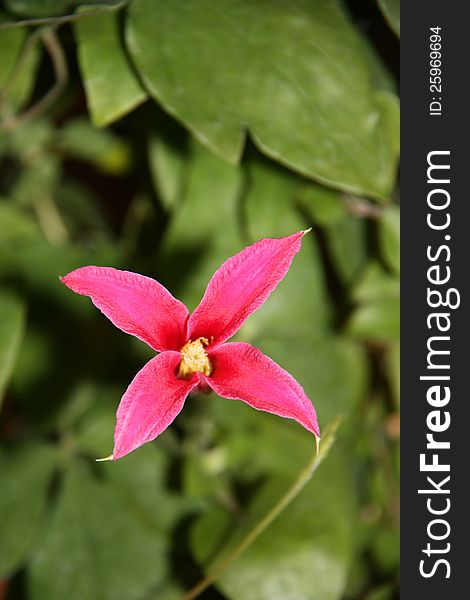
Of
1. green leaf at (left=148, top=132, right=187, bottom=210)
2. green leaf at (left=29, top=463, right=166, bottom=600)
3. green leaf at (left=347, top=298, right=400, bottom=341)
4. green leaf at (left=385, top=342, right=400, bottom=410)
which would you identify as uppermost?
green leaf at (left=148, top=132, right=187, bottom=210)

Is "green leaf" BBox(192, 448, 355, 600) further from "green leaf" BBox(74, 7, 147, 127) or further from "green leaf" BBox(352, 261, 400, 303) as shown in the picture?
"green leaf" BBox(74, 7, 147, 127)

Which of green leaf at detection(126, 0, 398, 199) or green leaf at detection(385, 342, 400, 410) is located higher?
green leaf at detection(126, 0, 398, 199)

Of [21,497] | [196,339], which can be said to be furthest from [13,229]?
[196,339]

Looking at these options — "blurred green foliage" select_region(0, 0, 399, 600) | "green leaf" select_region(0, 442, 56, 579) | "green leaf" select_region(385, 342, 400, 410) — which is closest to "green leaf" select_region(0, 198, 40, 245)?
"blurred green foliage" select_region(0, 0, 399, 600)

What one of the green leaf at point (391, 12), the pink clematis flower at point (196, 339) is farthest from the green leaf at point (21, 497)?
the green leaf at point (391, 12)

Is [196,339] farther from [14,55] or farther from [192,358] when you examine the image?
[14,55]

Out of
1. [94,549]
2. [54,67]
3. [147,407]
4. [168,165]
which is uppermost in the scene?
[54,67]

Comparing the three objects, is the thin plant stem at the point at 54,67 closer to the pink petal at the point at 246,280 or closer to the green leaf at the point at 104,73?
the green leaf at the point at 104,73
